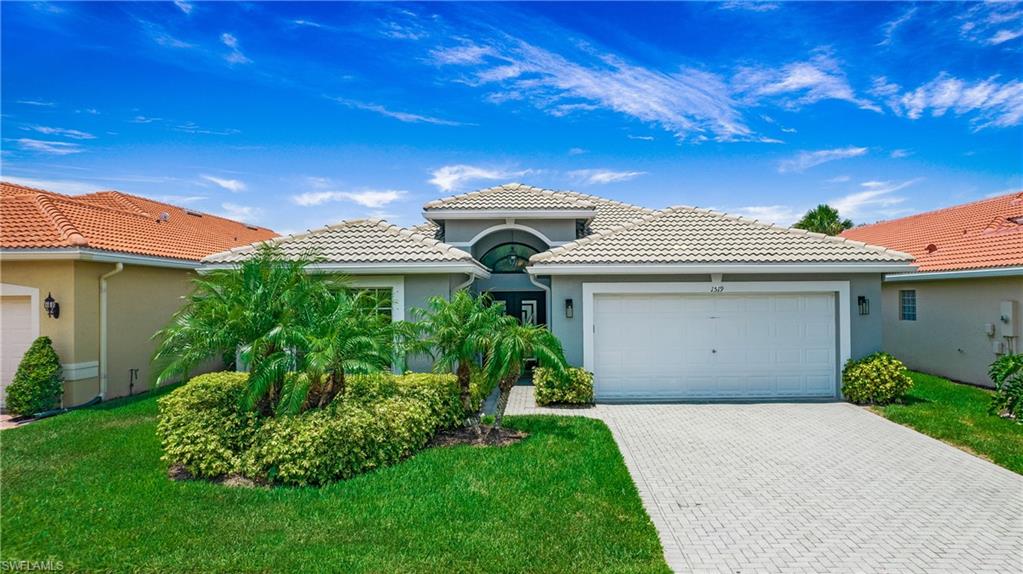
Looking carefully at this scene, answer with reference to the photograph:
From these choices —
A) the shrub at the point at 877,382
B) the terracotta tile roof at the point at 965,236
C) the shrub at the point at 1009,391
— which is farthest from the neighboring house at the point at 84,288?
the terracotta tile roof at the point at 965,236

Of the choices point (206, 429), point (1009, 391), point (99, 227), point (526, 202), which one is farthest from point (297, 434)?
point (1009, 391)

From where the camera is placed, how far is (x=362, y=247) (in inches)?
447

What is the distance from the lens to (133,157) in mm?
15953

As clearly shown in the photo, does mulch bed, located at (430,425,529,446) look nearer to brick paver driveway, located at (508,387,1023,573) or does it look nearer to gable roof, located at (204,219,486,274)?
brick paver driveway, located at (508,387,1023,573)

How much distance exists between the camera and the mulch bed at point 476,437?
8.44 metres

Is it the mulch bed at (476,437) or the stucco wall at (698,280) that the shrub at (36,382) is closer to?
the mulch bed at (476,437)

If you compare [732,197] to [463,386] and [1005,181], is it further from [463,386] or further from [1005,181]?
[463,386]

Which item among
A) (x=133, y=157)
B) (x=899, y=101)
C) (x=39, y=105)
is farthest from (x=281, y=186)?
(x=899, y=101)

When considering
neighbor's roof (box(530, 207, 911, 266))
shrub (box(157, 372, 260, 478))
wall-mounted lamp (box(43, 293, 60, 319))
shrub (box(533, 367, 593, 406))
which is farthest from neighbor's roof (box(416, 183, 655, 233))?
wall-mounted lamp (box(43, 293, 60, 319))

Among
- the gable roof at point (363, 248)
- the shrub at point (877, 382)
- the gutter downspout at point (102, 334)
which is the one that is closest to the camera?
the gable roof at point (363, 248)

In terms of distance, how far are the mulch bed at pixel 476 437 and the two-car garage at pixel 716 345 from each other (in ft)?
11.4

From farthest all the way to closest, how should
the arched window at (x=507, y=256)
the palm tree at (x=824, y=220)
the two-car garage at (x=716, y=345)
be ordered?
the palm tree at (x=824, y=220) < the arched window at (x=507, y=256) < the two-car garage at (x=716, y=345)

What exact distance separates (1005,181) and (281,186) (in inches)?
1090

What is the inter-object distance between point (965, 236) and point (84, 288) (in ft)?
82.7
